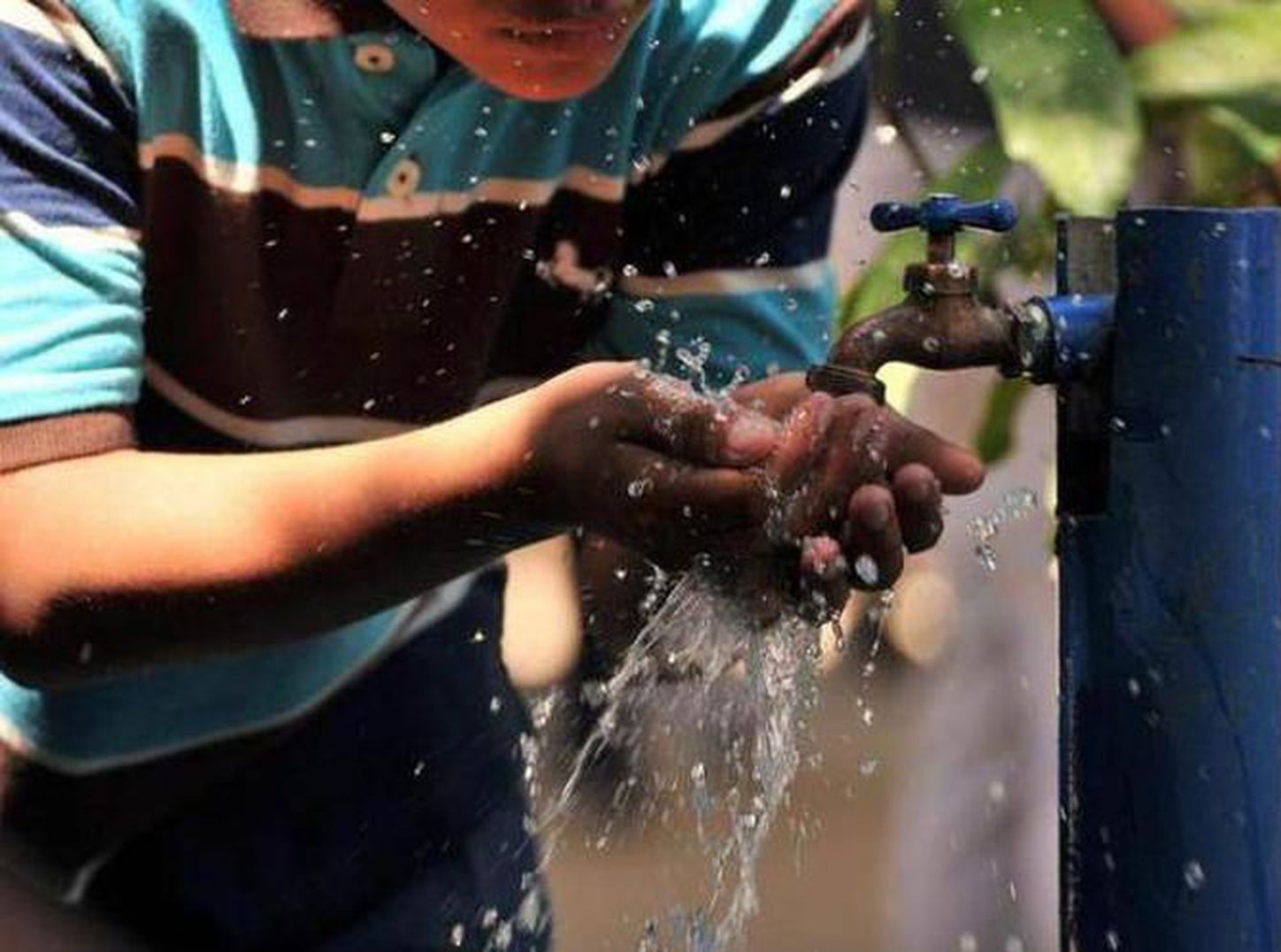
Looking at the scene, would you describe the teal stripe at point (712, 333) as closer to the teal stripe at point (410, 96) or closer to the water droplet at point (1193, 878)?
the teal stripe at point (410, 96)

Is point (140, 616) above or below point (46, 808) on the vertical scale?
above

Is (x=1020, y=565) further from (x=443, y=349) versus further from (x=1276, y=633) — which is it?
(x=1276, y=633)

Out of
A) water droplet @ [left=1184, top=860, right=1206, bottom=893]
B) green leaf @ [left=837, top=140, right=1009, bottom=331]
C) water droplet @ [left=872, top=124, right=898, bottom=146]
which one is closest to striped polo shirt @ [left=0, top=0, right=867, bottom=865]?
water droplet @ [left=1184, top=860, right=1206, bottom=893]

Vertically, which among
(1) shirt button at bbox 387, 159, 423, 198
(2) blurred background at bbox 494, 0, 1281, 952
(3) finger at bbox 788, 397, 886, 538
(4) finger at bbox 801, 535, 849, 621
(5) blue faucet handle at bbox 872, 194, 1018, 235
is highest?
(5) blue faucet handle at bbox 872, 194, 1018, 235

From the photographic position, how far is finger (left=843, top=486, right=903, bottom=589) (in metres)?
1.23

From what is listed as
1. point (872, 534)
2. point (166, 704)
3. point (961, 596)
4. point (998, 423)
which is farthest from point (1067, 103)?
point (872, 534)

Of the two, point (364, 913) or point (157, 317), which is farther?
point (364, 913)

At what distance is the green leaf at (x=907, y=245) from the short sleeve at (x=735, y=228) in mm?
667

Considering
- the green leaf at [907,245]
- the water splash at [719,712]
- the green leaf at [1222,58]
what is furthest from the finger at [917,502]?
the green leaf at [1222,58]

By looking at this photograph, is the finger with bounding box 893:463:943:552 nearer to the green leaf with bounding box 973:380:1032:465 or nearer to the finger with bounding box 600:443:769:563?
the finger with bounding box 600:443:769:563

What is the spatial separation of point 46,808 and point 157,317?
1.00 ft

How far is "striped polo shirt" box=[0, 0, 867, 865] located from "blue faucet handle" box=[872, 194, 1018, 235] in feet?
1.14

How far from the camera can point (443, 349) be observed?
1.74m

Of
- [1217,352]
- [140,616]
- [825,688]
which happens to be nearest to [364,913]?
[140,616]
